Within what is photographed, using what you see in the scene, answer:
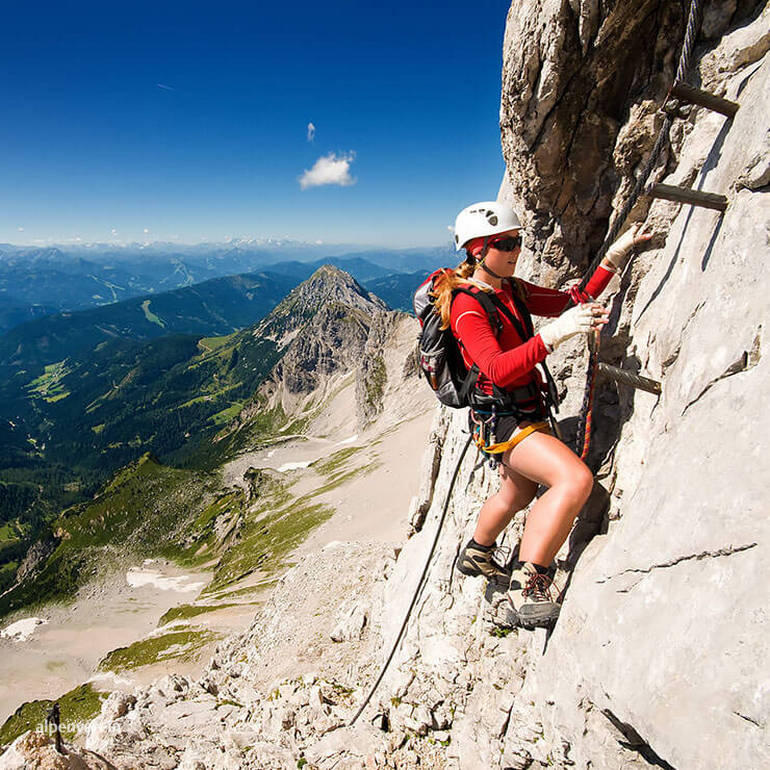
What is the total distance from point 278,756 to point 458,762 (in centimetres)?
465

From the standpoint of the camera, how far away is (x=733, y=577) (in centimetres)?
351

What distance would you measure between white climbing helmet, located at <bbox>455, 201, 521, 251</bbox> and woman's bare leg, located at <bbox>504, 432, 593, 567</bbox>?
2.99m

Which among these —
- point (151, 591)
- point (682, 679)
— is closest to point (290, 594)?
point (682, 679)

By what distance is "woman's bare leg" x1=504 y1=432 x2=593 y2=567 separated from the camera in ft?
17.7

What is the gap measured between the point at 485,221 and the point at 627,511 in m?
4.43

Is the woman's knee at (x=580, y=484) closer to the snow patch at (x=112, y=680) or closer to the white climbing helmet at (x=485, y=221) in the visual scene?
the white climbing helmet at (x=485, y=221)

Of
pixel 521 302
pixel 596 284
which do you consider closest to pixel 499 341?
pixel 521 302

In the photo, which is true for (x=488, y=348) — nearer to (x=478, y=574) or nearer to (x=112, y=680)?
(x=478, y=574)

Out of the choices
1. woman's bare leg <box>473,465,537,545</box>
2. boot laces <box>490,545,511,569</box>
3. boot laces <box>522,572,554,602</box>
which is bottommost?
boot laces <box>490,545,511,569</box>

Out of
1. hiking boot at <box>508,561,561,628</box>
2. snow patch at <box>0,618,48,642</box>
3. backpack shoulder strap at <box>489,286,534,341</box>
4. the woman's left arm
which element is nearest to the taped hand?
backpack shoulder strap at <box>489,286,534,341</box>

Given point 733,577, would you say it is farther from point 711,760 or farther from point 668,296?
point 668,296

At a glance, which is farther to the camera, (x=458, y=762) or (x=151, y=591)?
(x=151, y=591)

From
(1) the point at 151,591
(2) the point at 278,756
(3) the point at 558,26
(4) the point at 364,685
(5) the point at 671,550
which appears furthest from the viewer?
(1) the point at 151,591

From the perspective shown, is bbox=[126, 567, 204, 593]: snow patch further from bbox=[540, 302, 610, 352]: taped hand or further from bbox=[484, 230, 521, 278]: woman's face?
bbox=[540, 302, 610, 352]: taped hand
